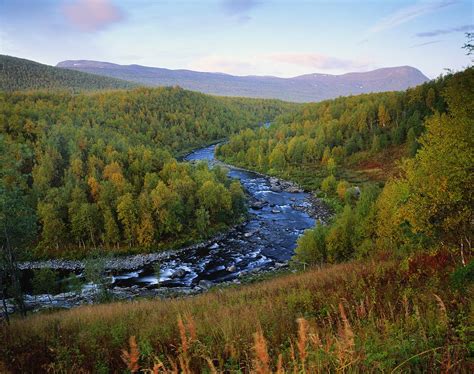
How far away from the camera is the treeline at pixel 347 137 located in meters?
110

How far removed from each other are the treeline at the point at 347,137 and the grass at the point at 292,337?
98340 millimetres

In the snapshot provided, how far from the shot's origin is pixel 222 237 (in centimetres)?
6144

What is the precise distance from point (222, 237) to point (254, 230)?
18.8 ft

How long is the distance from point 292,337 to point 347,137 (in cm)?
13021

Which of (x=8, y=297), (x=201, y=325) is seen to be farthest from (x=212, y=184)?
(x=201, y=325)

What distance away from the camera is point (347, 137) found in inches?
5039

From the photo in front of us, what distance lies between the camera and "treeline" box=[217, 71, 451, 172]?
11046cm

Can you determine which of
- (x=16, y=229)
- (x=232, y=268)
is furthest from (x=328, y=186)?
(x=16, y=229)

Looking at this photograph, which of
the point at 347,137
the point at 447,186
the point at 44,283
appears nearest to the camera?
the point at 447,186

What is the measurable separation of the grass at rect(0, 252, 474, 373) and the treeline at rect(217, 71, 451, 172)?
9834cm

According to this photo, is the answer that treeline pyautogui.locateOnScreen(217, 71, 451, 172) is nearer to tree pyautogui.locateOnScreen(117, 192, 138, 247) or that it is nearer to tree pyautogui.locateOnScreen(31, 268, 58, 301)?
tree pyautogui.locateOnScreen(117, 192, 138, 247)

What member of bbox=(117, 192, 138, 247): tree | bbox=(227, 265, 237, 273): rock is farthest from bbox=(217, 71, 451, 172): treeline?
bbox=(227, 265, 237, 273): rock

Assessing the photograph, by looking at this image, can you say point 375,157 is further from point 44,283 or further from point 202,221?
point 44,283

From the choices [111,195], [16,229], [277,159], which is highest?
[277,159]
